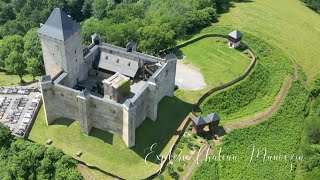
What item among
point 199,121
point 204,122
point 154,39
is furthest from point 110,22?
point 204,122

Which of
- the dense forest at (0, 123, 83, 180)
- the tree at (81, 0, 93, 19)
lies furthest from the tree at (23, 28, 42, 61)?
the tree at (81, 0, 93, 19)

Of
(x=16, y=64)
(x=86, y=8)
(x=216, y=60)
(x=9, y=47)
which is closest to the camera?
(x=16, y=64)

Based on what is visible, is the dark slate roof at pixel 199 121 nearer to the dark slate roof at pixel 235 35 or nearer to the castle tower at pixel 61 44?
the castle tower at pixel 61 44

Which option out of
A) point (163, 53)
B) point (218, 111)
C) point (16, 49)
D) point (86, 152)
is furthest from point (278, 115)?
point (16, 49)

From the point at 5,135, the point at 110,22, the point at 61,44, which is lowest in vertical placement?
the point at 5,135

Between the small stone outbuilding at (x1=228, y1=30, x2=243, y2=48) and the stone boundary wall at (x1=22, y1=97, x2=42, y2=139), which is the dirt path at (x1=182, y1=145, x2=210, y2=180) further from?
the small stone outbuilding at (x1=228, y1=30, x2=243, y2=48)

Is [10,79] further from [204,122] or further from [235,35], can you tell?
[235,35]

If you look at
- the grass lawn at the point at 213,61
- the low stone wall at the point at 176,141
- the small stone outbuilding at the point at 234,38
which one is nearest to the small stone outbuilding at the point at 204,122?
the low stone wall at the point at 176,141
